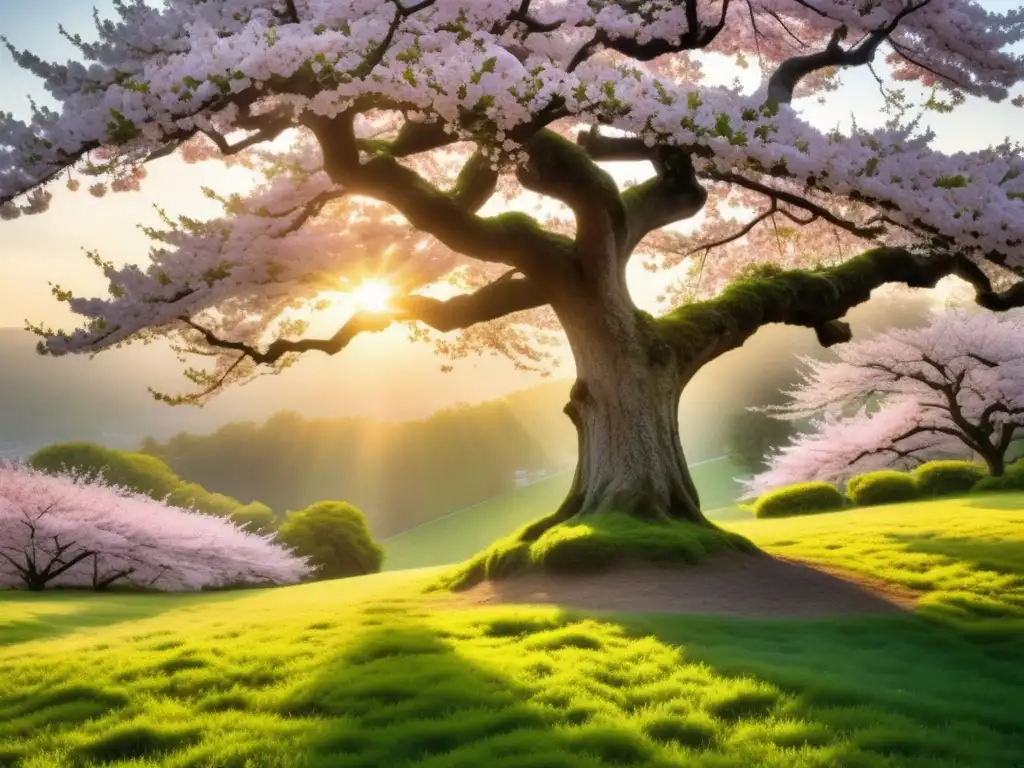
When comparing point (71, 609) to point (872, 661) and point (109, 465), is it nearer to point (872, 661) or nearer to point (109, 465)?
point (872, 661)

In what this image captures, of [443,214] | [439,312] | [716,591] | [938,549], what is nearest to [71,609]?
[439,312]

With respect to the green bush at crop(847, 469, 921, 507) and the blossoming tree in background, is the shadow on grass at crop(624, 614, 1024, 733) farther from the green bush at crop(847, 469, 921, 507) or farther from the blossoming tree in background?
the blossoming tree in background

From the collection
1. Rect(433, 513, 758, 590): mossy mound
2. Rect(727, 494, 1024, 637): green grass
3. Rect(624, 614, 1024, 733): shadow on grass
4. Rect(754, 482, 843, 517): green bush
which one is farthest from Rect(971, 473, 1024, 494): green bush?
Rect(624, 614, 1024, 733): shadow on grass

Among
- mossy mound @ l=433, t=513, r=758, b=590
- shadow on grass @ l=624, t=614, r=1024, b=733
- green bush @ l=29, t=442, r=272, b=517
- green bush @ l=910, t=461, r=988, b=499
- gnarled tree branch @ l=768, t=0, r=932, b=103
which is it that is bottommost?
shadow on grass @ l=624, t=614, r=1024, b=733

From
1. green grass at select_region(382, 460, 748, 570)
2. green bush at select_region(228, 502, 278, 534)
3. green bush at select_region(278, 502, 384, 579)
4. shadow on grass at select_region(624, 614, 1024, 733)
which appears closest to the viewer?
shadow on grass at select_region(624, 614, 1024, 733)

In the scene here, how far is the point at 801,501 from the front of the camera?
81.6 feet

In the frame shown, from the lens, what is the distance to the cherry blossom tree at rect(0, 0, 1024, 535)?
8.19 meters

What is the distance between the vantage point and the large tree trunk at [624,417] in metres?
12.7

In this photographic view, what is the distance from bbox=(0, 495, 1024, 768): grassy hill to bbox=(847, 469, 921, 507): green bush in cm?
1544

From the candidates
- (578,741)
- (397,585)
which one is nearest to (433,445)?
(397,585)

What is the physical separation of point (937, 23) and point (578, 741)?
14.5m

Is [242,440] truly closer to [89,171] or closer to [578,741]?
[89,171]

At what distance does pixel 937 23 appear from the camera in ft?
47.0

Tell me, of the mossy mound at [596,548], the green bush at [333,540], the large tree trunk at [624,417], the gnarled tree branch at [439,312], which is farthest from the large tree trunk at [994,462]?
the green bush at [333,540]
